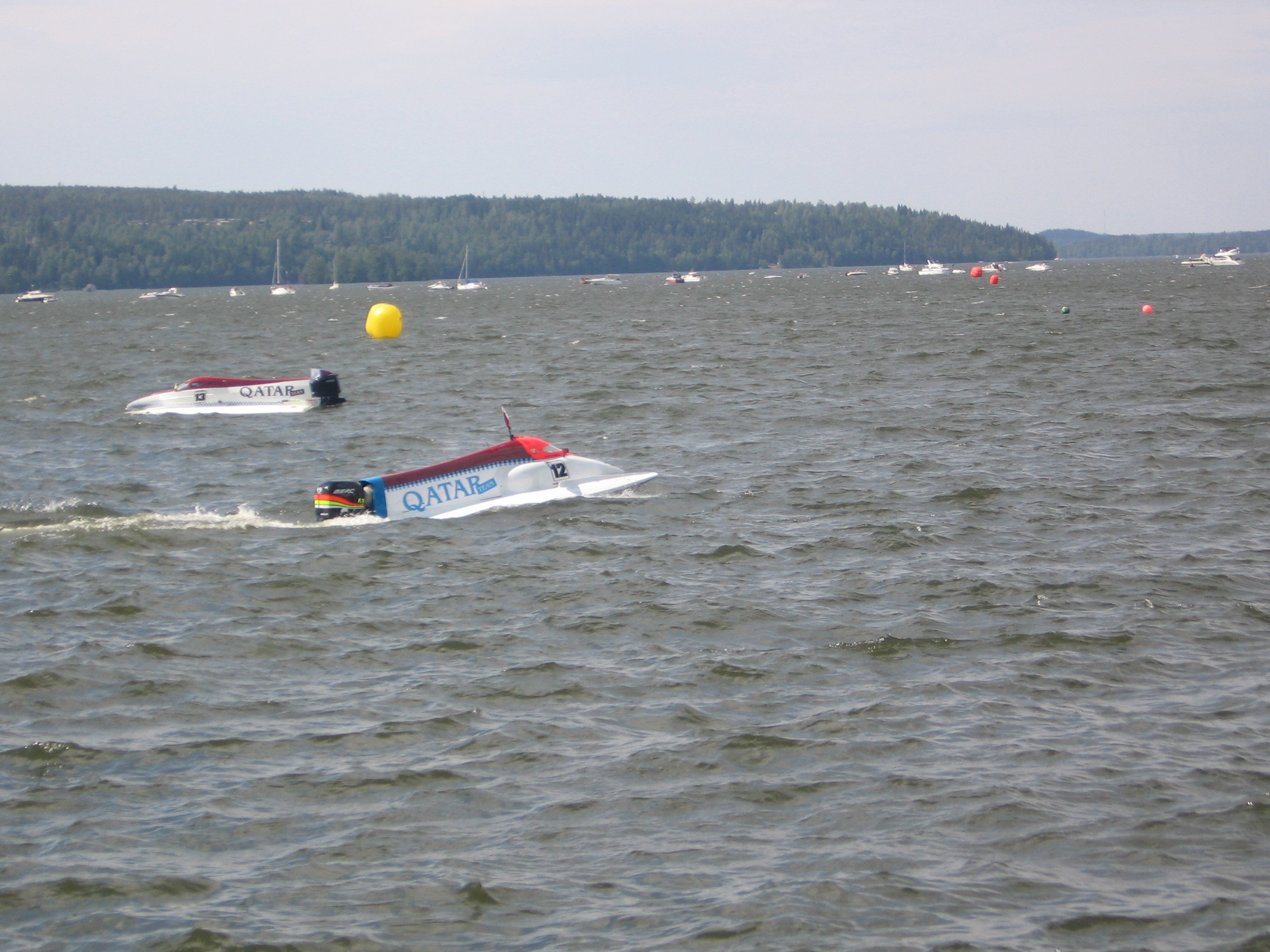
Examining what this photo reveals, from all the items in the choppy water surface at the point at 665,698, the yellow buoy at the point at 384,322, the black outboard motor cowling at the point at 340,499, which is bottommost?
the choppy water surface at the point at 665,698

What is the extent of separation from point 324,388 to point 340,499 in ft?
55.4

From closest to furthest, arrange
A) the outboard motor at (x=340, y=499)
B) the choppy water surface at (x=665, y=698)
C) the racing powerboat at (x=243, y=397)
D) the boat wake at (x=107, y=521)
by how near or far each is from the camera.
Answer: the choppy water surface at (x=665, y=698) → the boat wake at (x=107, y=521) → the outboard motor at (x=340, y=499) → the racing powerboat at (x=243, y=397)

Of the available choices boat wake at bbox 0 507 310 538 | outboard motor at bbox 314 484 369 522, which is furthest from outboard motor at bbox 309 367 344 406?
outboard motor at bbox 314 484 369 522

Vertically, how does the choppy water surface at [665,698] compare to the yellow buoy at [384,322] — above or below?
below

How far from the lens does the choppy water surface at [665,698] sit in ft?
26.1

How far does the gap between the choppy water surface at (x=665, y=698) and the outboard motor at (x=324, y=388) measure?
7399mm

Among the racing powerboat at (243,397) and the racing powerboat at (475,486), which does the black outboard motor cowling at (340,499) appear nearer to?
the racing powerboat at (475,486)

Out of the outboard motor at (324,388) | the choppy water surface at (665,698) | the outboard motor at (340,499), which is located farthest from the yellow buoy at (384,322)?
the outboard motor at (340,499)

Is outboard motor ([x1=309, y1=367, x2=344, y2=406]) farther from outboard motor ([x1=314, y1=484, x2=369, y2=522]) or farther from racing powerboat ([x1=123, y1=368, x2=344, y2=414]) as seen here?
outboard motor ([x1=314, y1=484, x2=369, y2=522])

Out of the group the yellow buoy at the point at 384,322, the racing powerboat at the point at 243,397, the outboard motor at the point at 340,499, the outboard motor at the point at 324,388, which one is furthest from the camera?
the yellow buoy at the point at 384,322

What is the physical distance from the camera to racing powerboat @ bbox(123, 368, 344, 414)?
34062 mm

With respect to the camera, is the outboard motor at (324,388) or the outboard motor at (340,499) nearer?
the outboard motor at (340,499)

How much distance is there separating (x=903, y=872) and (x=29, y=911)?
5481mm

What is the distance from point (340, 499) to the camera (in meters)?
18.8
